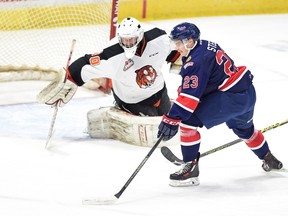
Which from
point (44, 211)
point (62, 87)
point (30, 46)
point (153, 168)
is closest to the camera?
point (44, 211)

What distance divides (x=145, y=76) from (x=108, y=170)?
0.62 meters

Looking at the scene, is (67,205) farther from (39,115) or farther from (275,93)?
(275,93)

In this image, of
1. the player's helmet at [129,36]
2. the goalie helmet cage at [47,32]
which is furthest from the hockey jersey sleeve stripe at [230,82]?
the goalie helmet cage at [47,32]

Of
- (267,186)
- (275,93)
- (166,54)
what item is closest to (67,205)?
(267,186)

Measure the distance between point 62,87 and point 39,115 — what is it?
0.74 meters

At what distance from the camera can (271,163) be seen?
3.55m

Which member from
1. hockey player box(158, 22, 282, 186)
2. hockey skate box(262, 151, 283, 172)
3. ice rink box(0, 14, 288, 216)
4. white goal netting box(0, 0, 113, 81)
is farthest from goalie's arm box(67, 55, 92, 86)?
white goal netting box(0, 0, 113, 81)

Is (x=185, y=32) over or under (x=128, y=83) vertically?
over

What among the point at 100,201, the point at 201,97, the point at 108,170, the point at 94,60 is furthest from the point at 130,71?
the point at 100,201

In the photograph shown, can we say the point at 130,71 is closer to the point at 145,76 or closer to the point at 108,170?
the point at 145,76

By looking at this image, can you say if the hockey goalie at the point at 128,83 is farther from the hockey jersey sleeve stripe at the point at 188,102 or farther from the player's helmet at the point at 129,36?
the hockey jersey sleeve stripe at the point at 188,102

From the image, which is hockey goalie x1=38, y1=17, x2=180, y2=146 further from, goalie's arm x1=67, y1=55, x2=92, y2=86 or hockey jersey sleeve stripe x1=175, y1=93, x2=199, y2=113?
hockey jersey sleeve stripe x1=175, y1=93, x2=199, y2=113

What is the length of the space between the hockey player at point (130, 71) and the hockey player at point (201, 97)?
1.96ft

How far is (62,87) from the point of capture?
4012 mm
